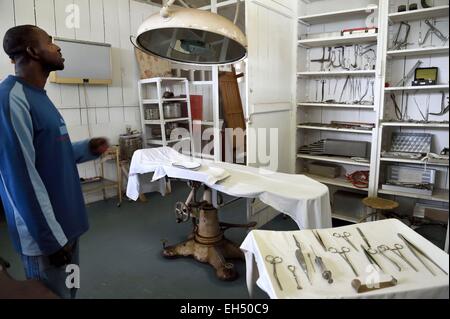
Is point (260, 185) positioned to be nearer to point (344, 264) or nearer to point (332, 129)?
point (344, 264)

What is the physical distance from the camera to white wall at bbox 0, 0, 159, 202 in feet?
11.1

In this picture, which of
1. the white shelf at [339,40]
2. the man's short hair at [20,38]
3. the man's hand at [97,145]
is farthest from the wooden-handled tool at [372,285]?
the white shelf at [339,40]

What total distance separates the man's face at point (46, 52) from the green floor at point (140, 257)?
995 millimetres

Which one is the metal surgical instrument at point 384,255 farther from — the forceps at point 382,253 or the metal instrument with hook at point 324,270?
the metal instrument with hook at point 324,270

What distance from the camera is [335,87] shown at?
3469 millimetres

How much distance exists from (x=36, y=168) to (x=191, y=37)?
829mm

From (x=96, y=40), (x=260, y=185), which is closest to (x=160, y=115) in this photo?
(x=96, y=40)

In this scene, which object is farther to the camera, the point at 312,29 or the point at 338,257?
the point at 312,29

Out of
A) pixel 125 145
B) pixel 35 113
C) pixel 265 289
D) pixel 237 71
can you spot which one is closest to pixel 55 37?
pixel 125 145

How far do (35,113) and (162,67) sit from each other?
3.60m

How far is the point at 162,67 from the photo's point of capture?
456 cm

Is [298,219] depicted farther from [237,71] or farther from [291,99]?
[237,71]

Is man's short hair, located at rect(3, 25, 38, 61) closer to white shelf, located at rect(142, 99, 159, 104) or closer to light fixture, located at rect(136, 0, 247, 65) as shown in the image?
light fixture, located at rect(136, 0, 247, 65)

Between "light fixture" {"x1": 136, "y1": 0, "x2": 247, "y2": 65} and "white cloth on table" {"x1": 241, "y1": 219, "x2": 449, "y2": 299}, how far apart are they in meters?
0.78
